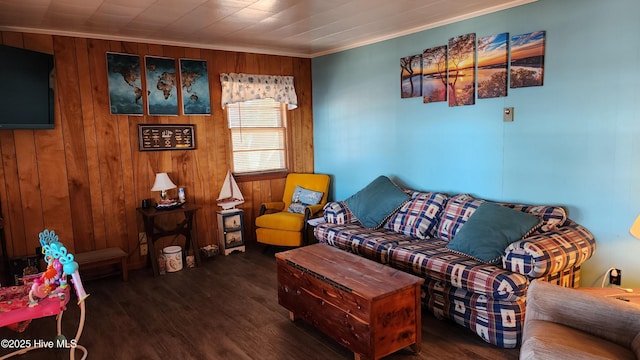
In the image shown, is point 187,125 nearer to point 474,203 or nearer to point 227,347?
point 227,347

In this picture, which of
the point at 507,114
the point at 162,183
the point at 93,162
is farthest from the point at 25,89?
the point at 507,114

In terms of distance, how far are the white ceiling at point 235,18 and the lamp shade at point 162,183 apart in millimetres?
1400

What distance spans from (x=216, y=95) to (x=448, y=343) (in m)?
3.55

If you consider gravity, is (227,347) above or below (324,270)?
below

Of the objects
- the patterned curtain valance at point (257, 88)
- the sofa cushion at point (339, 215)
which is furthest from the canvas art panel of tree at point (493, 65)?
the patterned curtain valance at point (257, 88)

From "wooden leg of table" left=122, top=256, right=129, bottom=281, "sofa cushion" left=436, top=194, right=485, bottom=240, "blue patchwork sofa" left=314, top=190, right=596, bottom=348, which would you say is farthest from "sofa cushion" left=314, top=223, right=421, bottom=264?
"wooden leg of table" left=122, top=256, right=129, bottom=281

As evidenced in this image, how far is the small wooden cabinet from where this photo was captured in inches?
186

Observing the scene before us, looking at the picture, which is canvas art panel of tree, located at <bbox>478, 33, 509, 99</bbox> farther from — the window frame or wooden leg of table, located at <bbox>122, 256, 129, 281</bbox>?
wooden leg of table, located at <bbox>122, 256, 129, 281</bbox>

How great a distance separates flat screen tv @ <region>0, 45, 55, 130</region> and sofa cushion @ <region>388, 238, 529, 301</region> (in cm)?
321

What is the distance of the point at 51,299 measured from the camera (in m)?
2.32

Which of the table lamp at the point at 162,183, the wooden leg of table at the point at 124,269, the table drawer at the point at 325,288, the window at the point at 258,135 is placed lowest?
the wooden leg of table at the point at 124,269

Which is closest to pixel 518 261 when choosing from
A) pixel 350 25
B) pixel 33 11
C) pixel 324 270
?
pixel 324 270

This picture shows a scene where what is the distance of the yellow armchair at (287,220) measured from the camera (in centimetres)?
455

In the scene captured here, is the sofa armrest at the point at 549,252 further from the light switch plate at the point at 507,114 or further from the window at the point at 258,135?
the window at the point at 258,135
